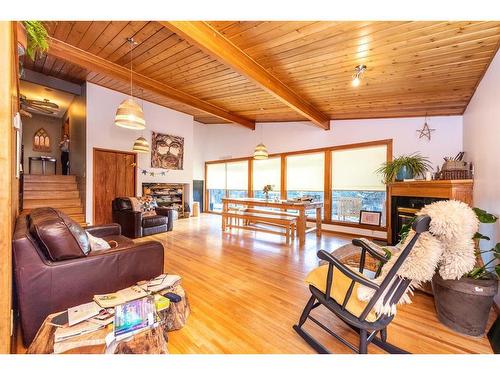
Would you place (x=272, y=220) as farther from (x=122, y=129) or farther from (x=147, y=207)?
(x=122, y=129)

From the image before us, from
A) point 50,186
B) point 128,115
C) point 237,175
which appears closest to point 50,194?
point 50,186

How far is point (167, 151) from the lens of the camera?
22.6 feet

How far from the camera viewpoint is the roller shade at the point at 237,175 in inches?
311

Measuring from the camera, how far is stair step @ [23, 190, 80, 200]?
5023 millimetres

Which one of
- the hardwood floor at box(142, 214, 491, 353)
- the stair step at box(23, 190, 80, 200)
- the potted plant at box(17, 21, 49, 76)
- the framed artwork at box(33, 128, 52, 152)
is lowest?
the hardwood floor at box(142, 214, 491, 353)

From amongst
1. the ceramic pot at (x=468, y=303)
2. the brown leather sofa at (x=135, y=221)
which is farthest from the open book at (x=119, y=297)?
the brown leather sofa at (x=135, y=221)

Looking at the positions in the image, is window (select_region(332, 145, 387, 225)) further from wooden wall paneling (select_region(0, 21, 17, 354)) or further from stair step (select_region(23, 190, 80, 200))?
stair step (select_region(23, 190, 80, 200))

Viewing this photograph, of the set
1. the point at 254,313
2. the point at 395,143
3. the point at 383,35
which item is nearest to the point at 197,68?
the point at 383,35

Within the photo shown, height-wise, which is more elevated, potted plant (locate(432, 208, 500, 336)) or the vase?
the vase

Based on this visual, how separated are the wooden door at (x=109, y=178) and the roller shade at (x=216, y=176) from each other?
3232 mm

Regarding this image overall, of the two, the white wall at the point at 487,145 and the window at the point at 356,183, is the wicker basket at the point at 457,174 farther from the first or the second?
the window at the point at 356,183

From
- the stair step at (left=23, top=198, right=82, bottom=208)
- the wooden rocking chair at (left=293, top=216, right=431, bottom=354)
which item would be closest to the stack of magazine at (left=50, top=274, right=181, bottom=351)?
the wooden rocking chair at (left=293, top=216, right=431, bottom=354)

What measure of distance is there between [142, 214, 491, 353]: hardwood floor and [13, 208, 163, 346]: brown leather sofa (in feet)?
2.40
